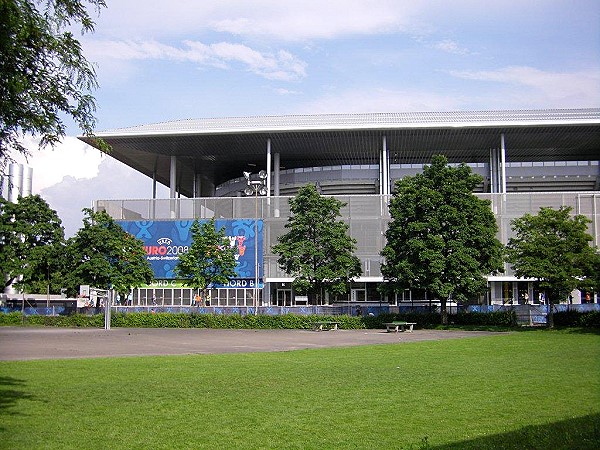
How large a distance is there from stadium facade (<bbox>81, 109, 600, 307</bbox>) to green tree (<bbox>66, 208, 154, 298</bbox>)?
10729 millimetres

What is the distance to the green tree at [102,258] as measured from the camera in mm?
48031

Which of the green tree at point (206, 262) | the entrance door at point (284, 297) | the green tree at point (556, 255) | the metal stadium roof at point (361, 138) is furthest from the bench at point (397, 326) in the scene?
the metal stadium roof at point (361, 138)

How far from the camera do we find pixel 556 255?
3794cm

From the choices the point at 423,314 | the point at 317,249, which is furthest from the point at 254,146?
the point at 423,314

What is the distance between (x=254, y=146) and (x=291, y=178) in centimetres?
→ 584

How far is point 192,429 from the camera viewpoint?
378 inches

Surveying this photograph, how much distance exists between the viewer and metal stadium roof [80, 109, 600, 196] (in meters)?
58.3

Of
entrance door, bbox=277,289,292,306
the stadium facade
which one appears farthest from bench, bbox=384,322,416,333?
entrance door, bbox=277,289,292,306

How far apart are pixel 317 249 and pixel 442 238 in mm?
10319

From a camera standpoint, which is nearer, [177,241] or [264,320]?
[264,320]

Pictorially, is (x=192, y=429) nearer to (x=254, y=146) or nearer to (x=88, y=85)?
(x=88, y=85)

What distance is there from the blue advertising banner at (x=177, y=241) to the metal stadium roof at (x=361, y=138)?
7.46 meters

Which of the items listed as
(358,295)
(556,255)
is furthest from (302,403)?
(358,295)

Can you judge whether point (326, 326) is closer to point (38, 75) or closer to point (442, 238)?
point (442, 238)
